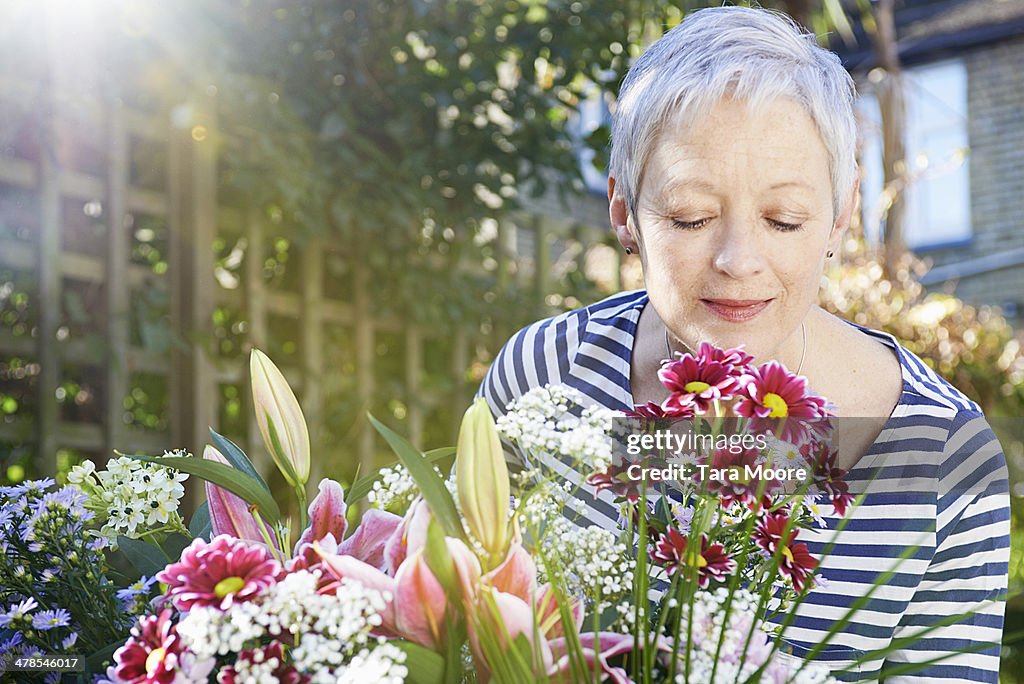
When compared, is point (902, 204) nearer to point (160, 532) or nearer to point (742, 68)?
point (742, 68)

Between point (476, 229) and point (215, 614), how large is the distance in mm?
3081

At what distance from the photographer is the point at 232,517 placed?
0.82m

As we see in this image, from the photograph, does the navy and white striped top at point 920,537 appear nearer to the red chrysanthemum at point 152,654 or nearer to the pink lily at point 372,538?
the pink lily at point 372,538

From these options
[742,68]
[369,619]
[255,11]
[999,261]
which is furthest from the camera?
[999,261]

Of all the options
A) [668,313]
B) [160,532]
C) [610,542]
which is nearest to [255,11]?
[668,313]

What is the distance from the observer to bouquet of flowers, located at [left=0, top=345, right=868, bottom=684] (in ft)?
2.15

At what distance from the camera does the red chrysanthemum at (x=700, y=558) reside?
0.72 meters

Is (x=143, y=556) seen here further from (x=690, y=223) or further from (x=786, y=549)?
(x=690, y=223)

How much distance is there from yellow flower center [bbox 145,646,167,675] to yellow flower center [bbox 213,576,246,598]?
54 mm

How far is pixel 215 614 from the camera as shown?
647 mm

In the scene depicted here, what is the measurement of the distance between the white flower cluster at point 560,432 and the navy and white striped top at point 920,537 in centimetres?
39

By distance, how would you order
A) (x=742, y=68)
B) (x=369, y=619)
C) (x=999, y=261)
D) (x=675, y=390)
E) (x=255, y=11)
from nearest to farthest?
(x=369, y=619) → (x=675, y=390) → (x=742, y=68) → (x=255, y=11) → (x=999, y=261)

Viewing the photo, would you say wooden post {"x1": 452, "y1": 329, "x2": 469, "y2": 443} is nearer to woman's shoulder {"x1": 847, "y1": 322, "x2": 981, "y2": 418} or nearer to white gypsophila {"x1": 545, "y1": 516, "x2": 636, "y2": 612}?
woman's shoulder {"x1": 847, "y1": 322, "x2": 981, "y2": 418}

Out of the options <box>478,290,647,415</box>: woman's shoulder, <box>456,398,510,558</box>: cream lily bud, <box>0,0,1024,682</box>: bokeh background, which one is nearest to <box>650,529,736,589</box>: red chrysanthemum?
<box>456,398,510,558</box>: cream lily bud
